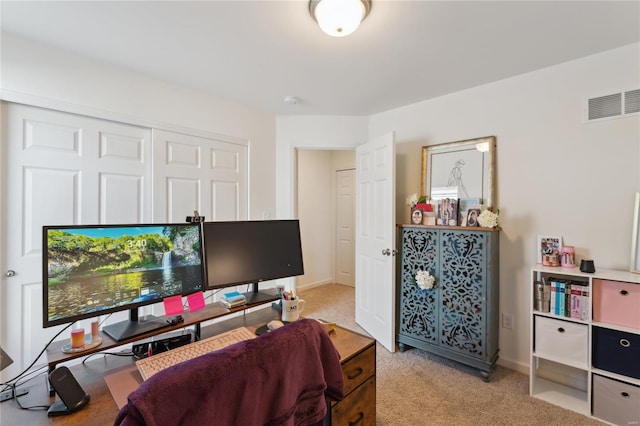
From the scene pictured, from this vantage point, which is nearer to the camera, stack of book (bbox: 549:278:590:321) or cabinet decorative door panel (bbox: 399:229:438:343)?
stack of book (bbox: 549:278:590:321)

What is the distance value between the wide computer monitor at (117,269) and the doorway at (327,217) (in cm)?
324

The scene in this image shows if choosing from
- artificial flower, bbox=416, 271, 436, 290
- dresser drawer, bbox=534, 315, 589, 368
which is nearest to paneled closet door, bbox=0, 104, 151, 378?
artificial flower, bbox=416, 271, 436, 290

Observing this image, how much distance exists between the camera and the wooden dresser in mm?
1221

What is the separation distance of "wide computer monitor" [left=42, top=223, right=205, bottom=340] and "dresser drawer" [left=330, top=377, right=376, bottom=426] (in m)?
0.84

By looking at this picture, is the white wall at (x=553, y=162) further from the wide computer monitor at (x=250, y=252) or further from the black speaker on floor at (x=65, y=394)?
the black speaker on floor at (x=65, y=394)

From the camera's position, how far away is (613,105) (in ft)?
6.40

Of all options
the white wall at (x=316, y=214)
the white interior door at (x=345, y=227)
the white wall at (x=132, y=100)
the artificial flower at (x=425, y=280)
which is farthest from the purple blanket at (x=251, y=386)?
the white interior door at (x=345, y=227)

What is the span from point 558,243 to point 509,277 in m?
0.45

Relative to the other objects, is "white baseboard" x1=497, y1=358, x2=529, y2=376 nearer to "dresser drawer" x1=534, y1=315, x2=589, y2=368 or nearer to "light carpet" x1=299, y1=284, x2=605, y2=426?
"light carpet" x1=299, y1=284, x2=605, y2=426

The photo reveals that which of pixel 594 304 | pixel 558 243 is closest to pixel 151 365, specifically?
pixel 594 304

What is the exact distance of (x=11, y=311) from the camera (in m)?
1.84

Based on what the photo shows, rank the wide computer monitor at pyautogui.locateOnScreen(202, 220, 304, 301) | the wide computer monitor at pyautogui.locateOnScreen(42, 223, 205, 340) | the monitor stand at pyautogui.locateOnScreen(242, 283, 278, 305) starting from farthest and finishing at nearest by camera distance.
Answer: the monitor stand at pyautogui.locateOnScreen(242, 283, 278, 305)
the wide computer monitor at pyautogui.locateOnScreen(202, 220, 304, 301)
the wide computer monitor at pyautogui.locateOnScreen(42, 223, 205, 340)

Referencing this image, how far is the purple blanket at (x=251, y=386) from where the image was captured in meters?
0.58

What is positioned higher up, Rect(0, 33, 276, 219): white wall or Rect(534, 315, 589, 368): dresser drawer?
Rect(0, 33, 276, 219): white wall
